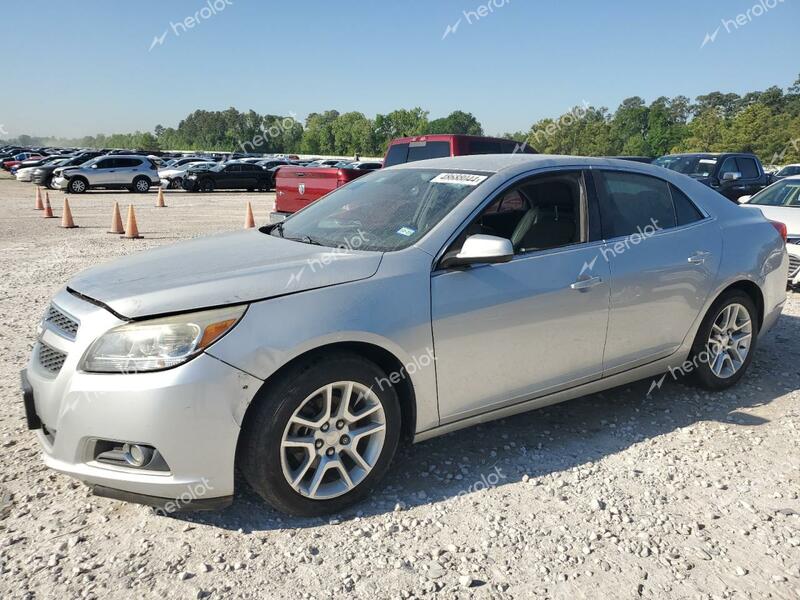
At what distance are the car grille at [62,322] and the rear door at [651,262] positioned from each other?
282 centimetres

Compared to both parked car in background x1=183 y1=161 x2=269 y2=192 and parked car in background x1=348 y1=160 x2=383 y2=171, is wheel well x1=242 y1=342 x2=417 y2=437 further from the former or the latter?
parked car in background x1=183 y1=161 x2=269 y2=192

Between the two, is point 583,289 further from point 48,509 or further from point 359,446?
point 48,509

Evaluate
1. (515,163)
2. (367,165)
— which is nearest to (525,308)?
(515,163)

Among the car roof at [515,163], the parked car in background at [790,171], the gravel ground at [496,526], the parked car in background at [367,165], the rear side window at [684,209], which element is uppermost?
the car roof at [515,163]

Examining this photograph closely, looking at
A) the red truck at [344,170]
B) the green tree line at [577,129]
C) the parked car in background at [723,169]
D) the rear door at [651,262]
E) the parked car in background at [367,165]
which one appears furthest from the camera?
the green tree line at [577,129]

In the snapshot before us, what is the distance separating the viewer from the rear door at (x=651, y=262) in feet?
12.4

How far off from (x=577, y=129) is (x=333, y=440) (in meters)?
60.9

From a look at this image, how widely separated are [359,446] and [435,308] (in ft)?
2.50

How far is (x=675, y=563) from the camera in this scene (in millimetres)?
2648

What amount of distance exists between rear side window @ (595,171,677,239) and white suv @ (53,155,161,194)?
27850 millimetres

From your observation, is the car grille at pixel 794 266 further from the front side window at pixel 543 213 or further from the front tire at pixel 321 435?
the front tire at pixel 321 435

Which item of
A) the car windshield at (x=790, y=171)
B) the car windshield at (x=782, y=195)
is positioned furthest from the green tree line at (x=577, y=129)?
the car windshield at (x=782, y=195)

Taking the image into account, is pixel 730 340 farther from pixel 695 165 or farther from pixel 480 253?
pixel 695 165

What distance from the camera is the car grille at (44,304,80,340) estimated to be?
8.99ft
